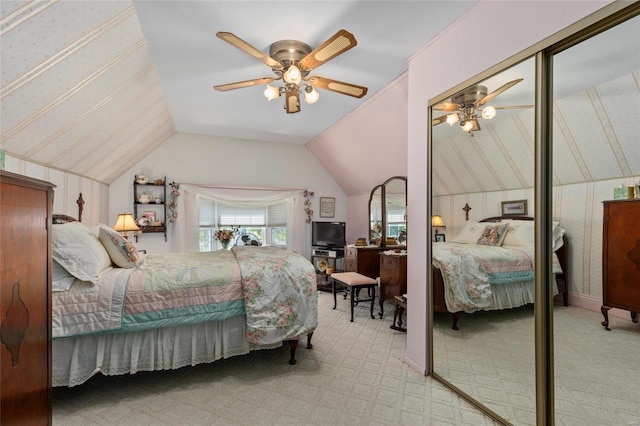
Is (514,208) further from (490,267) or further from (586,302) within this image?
(586,302)

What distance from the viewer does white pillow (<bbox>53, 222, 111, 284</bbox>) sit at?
1987 mm

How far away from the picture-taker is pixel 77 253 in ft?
6.72

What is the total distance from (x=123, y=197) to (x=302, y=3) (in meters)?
4.34

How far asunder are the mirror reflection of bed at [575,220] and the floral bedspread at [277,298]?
1323mm

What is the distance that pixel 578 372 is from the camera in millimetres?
1512

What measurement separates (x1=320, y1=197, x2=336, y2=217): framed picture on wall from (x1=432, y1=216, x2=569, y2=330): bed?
155 inches

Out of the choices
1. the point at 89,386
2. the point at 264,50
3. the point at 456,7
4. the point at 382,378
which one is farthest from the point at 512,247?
the point at 89,386

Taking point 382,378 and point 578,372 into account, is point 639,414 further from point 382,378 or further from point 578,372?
point 382,378

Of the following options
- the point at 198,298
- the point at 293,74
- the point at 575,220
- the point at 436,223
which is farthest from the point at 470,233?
the point at 198,298

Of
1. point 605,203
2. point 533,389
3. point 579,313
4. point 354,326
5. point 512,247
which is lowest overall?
point 354,326

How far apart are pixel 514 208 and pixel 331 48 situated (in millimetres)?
1535

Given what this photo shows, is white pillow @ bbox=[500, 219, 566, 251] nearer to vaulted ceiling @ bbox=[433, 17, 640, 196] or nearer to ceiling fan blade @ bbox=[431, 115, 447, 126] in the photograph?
vaulted ceiling @ bbox=[433, 17, 640, 196]

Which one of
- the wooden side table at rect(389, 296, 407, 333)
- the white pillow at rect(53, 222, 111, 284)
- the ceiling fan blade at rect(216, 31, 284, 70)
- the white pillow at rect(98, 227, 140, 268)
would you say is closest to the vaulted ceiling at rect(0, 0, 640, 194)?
the ceiling fan blade at rect(216, 31, 284, 70)

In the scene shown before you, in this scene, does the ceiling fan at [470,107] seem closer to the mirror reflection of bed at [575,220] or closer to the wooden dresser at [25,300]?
the mirror reflection of bed at [575,220]
